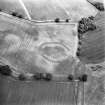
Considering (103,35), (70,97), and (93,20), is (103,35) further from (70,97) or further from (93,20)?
(70,97)

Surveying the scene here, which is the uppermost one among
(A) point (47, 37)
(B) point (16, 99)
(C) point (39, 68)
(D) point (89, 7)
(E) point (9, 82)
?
(D) point (89, 7)

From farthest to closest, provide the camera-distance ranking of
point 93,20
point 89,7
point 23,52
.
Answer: point 89,7 → point 93,20 → point 23,52

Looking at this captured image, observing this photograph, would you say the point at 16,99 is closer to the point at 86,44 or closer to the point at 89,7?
the point at 86,44

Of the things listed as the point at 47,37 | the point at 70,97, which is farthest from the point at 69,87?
the point at 47,37

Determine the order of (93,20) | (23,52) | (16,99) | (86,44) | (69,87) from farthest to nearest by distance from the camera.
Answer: (93,20), (86,44), (23,52), (69,87), (16,99)

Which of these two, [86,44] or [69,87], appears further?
[86,44]

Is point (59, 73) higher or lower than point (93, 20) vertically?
lower

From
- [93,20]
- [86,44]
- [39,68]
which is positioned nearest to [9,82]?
[39,68]

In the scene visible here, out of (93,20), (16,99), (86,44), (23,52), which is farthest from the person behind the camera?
(93,20)

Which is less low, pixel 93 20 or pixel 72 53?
pixel 93 20
